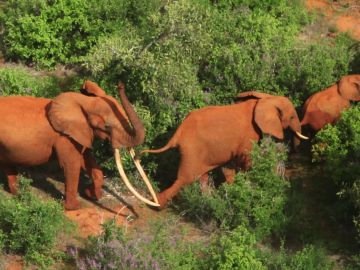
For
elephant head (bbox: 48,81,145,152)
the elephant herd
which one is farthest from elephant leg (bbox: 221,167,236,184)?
elephant head (bbox: 48,81,145,152)

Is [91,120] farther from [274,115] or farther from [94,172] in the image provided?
[274,115]

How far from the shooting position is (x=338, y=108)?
421 inches

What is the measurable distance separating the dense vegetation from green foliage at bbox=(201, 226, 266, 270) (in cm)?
2

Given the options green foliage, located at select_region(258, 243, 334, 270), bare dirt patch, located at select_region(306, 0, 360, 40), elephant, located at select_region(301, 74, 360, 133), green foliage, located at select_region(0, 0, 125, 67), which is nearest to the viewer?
green foliage, located at select_region(258, 243, 334, 270)

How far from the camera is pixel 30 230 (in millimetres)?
8414

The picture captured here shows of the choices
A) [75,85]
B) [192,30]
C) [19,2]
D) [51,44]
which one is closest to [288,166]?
[192,30]

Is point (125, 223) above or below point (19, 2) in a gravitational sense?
below

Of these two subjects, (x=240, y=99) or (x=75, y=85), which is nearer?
(x=240, y=99)

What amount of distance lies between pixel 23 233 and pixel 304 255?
3315 mm

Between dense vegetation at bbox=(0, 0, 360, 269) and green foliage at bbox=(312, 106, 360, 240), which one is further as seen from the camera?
green foliage at bbox=(312, 106, 360, 240)

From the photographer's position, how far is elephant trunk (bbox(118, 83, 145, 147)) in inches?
351

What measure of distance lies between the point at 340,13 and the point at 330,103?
520 centimetres

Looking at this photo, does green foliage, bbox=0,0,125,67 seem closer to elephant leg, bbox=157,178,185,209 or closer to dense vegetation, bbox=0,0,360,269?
dense vegetation, bbox=0,0,360,269

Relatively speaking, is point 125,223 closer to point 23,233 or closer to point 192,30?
point 23,233
